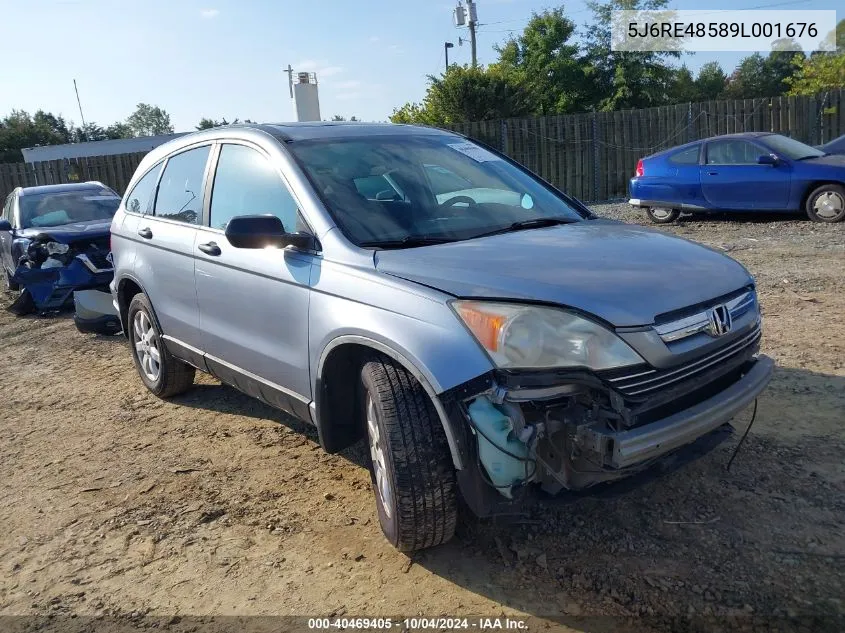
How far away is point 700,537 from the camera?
297 cm

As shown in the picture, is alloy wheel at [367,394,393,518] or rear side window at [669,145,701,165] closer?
alloy wheel at [367,394,393,518]

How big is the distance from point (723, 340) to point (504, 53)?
121 ft

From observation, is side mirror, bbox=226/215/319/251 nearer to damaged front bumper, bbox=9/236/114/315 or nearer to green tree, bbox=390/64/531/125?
damaged front bumper, bbox=9/236/114/315

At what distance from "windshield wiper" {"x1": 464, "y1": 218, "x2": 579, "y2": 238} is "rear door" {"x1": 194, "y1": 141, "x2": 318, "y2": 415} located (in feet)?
3.00

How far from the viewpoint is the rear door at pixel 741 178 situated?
1071 cm

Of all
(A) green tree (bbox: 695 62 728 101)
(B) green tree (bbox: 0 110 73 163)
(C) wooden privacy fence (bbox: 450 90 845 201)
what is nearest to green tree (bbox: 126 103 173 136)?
(B) green tree (bbox: 0 110 73 163)

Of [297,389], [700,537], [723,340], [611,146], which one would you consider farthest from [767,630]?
[611,146]

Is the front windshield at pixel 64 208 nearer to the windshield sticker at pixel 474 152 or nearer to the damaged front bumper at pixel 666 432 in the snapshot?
the windshield sticker at pixel 474 152

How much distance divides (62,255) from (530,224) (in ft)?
22.0

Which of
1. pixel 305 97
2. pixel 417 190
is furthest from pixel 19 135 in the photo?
pixel 417 190

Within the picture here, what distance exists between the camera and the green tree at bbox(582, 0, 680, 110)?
111 feet

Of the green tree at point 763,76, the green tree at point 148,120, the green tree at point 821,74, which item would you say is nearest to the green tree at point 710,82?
the green tree at point 763,76

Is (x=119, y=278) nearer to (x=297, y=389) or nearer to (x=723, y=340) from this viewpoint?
(x=297, y=389)

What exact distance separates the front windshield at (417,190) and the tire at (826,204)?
8083 mm
